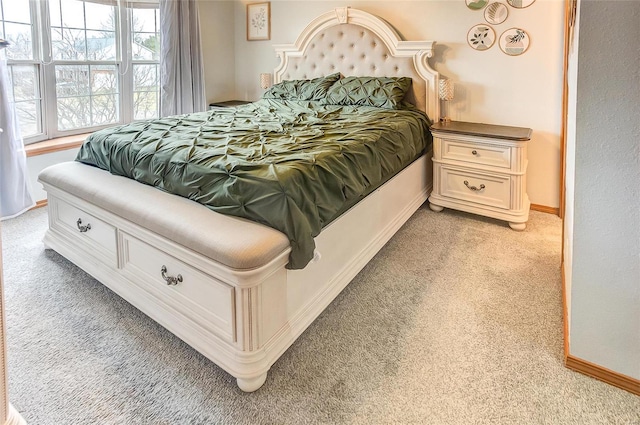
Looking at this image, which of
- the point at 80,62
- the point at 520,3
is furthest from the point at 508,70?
the point at 80,62

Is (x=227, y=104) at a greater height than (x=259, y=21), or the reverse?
(x=259, y=21)

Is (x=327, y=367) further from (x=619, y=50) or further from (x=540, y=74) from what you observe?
(x=540, y=74)

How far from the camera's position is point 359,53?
3.82 metres

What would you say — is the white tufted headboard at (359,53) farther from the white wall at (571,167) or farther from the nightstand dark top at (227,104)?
the white wall at (571,167)

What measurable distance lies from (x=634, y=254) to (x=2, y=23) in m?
4.11

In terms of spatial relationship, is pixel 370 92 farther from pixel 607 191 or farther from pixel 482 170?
pixel 607 191

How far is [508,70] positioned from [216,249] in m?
2.83

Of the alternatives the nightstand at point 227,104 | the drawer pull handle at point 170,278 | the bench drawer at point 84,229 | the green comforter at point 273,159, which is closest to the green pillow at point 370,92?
the green comforter at point 273,159

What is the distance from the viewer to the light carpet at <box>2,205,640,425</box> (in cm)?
143

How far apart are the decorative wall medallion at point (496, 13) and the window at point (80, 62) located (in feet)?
9.93

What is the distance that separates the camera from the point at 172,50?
408 centimetres

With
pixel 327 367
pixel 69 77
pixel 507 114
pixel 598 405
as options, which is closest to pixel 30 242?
pixel 69 77

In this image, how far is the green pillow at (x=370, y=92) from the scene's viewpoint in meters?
3.38

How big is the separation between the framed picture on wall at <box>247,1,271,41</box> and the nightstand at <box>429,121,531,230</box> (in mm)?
2346
